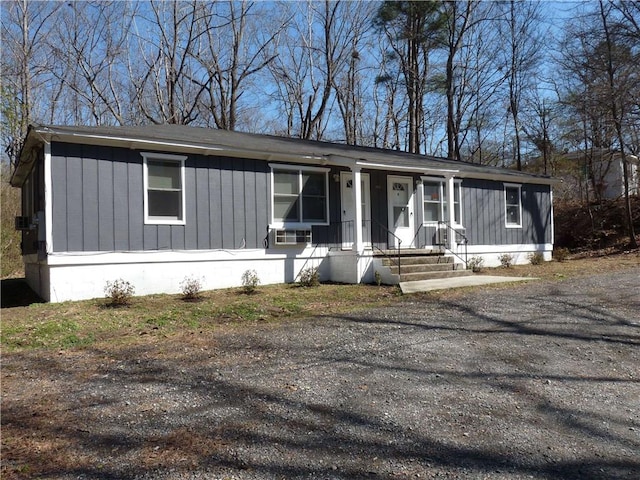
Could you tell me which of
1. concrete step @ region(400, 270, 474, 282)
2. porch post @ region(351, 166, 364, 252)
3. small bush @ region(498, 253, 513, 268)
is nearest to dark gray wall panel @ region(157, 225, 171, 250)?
porch post @ region(351, 166, 364, 252)

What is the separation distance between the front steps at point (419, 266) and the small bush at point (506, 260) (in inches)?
121

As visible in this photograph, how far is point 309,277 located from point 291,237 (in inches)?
39.3

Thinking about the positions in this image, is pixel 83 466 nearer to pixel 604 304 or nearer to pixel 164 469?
pixel 164 469

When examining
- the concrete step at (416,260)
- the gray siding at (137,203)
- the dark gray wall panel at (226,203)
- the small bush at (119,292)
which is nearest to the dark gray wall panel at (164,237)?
the gray siding at (137,203)

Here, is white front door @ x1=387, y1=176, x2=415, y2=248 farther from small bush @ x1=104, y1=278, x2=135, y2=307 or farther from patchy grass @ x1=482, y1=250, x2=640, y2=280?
small bush @ x1=104, y1=278, x2=135, y2=307

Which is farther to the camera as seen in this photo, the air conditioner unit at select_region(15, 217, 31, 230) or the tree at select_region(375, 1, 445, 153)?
the tree at select_region(375, 1, 445, 153)

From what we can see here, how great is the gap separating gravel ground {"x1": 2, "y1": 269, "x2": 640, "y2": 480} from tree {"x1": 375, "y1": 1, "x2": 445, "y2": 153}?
19.8 meters

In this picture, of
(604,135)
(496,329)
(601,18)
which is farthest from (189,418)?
(604,135)

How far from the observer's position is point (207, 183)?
10.0 metres

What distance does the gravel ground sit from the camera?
279 centimetres

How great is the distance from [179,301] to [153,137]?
3.27 metres

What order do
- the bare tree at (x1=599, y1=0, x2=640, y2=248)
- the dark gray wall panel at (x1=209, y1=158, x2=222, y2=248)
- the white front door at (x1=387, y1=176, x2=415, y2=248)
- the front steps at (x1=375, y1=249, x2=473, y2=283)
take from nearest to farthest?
1. the dark gray wall panel at (x1=209, y1=158, x2=222, y2=248)
2. the front steps at (x1=375, y1=249, x2=473, y2=283)
3. the white front door at (x1=387, y1=176, x2=415, y2=248)
4. the bare tree at (x1=599, y1=0, x2=640, y2=248)

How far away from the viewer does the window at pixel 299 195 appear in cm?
1100

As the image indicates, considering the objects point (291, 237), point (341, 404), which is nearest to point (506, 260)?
point (291, 237)
